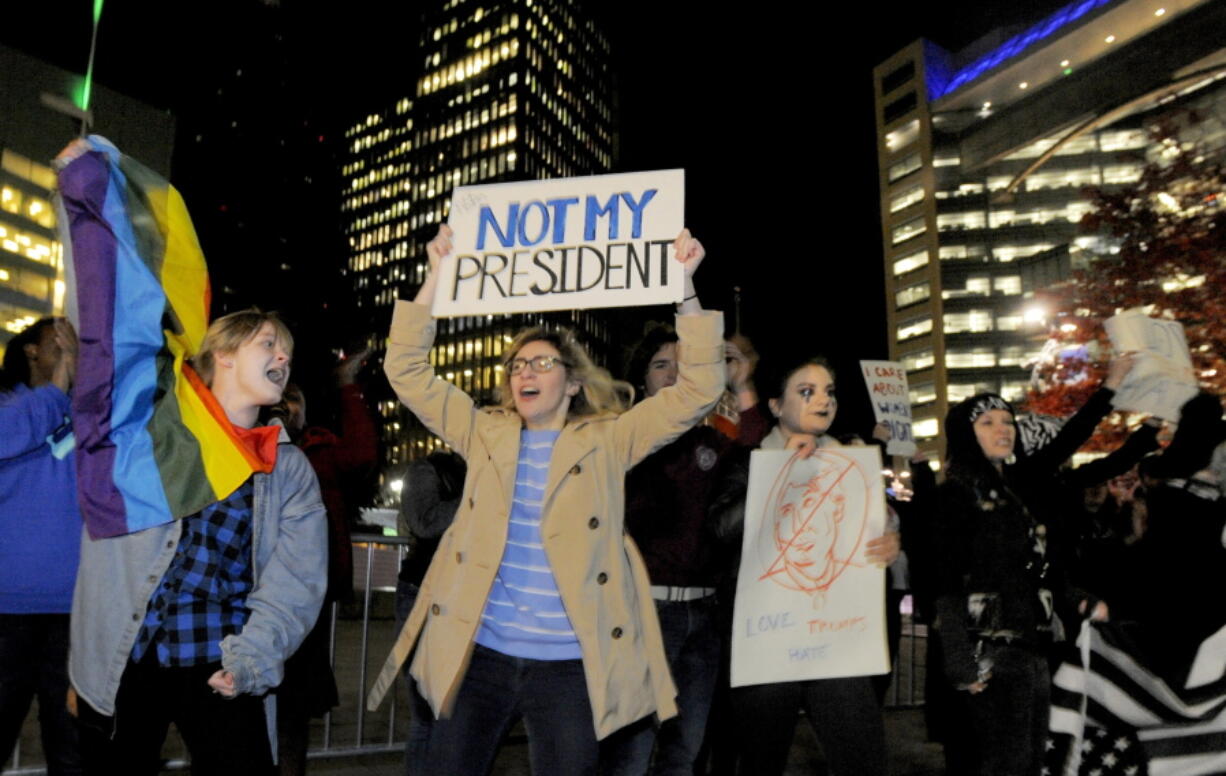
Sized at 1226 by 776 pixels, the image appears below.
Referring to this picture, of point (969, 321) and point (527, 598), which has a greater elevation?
point (969, 321)

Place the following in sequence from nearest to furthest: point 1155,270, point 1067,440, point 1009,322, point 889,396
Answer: point 1067,440, point 889,396, point 1155,270, point 1009,322

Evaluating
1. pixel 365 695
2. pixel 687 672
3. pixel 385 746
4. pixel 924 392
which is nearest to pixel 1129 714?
pixel 687 672

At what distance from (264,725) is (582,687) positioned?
37.9 inches

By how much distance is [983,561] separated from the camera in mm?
→ 3885

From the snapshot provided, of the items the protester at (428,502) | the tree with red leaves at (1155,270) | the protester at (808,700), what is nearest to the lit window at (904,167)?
the tree with red leaves at (1155,270)

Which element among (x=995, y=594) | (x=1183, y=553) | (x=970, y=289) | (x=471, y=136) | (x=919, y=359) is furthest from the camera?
(x=471, y=136)

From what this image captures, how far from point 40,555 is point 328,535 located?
1085mm

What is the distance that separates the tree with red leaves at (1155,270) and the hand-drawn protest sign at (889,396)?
10.6 metres

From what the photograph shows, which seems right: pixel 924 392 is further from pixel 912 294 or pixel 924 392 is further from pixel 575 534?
pixel 575 534

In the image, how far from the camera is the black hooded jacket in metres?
3.80

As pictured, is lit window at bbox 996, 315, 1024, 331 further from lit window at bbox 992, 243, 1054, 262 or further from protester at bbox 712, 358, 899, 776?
protester at bbox 712, 358, 899, 776

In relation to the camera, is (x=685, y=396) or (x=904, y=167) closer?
(x=685, y=396)

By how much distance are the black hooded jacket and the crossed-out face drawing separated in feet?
1.34

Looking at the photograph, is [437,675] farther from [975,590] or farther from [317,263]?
[317,263]
